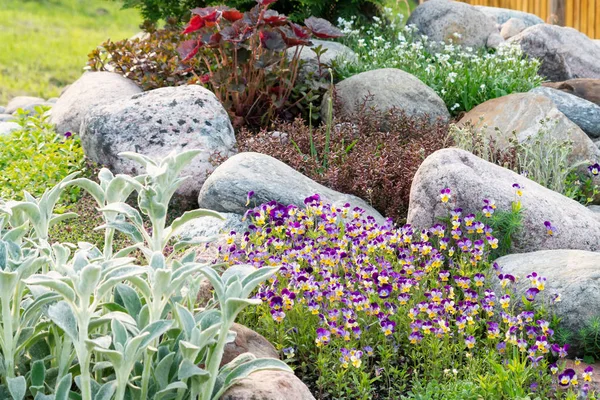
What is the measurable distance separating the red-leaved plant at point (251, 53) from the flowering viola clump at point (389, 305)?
2.48 meters

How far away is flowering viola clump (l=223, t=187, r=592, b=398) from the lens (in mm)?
3727

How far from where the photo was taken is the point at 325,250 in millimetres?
4359

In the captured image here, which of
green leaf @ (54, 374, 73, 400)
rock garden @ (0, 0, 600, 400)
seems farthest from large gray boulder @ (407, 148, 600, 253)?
green leaf @ (54, 374, 73, 400)

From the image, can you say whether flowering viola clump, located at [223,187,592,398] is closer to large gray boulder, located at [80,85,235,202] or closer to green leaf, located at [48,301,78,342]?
green leaf, located at [48,301,78,342]

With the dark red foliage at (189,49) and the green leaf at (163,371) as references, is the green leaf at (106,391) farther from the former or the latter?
the dark red foliage at (189,49)

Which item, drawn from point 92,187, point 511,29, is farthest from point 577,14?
point 92,187

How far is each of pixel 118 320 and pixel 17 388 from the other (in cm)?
42

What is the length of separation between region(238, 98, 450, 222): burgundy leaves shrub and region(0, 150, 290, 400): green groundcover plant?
8.62 ft

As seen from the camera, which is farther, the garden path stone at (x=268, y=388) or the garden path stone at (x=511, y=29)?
the garden path stone at (x=511, y=29)

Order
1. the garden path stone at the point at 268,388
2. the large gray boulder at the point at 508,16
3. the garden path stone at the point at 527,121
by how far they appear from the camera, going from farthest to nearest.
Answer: the large gray boulder at the point at 508,16 → the garden path stone at the point at 527,121 → the garden path stone at the point at 268,388

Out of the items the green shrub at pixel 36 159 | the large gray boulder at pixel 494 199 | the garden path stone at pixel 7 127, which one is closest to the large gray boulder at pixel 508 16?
the garden path stone at pixel 7 127

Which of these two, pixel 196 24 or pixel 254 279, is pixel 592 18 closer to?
pixel 196 24

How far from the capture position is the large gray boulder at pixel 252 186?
16.9 ft

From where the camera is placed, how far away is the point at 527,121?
6738 mm
